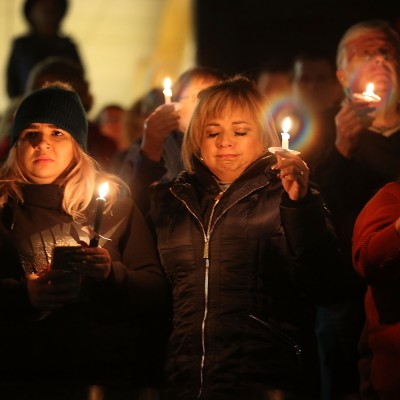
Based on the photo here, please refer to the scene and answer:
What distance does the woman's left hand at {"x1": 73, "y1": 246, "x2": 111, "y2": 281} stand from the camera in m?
4.50

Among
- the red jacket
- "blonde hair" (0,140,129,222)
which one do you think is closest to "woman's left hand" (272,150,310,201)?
the red jacket

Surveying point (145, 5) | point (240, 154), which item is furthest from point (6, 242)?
point (145, 5)

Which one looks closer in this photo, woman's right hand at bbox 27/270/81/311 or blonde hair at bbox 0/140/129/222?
woman's right hand at bbox 27/270/81/311

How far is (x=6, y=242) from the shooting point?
16.3 feet

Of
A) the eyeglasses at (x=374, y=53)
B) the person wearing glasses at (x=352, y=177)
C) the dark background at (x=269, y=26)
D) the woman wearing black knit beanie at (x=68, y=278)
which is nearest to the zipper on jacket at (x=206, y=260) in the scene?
the woman wearing black knit beanie at (x=68, y=278)

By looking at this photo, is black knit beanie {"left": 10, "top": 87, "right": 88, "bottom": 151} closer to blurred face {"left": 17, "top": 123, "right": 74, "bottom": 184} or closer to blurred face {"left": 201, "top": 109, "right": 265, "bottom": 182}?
blurred face {"left": 17, "top": 123, "right": 74, "bottom": 184}

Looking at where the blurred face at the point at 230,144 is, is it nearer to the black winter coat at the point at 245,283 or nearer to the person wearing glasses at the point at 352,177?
the black winter coat at the point at 245,283

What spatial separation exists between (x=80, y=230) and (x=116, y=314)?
45 centimetres

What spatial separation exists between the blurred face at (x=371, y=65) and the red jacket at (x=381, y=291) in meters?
1.24

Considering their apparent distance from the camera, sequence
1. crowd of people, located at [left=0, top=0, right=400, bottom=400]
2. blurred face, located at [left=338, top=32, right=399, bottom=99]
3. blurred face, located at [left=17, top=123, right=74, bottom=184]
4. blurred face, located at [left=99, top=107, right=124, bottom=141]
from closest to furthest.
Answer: crowd of people, located at [left=0, top=0, right=400, bottom=400] → blurred face, located at [left=17, top=123, right=74, bottom=184] → blurred face, located at [left=338, top=32, right=399, bottom=99] → blurred face, located at [left=99, top=107, right=124, bottom=141]

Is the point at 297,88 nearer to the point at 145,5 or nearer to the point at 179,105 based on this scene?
the point at 179,105

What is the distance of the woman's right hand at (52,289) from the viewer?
4.63 m

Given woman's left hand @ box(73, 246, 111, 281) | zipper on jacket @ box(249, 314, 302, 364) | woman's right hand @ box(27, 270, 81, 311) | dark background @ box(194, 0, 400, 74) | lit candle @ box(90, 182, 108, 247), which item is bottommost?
zipper on jacket @ box(249, 314, 302, 364)

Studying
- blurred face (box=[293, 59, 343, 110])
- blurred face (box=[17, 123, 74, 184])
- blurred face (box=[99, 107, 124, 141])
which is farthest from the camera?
blurred face (box=[99, 107, 124, 141])
